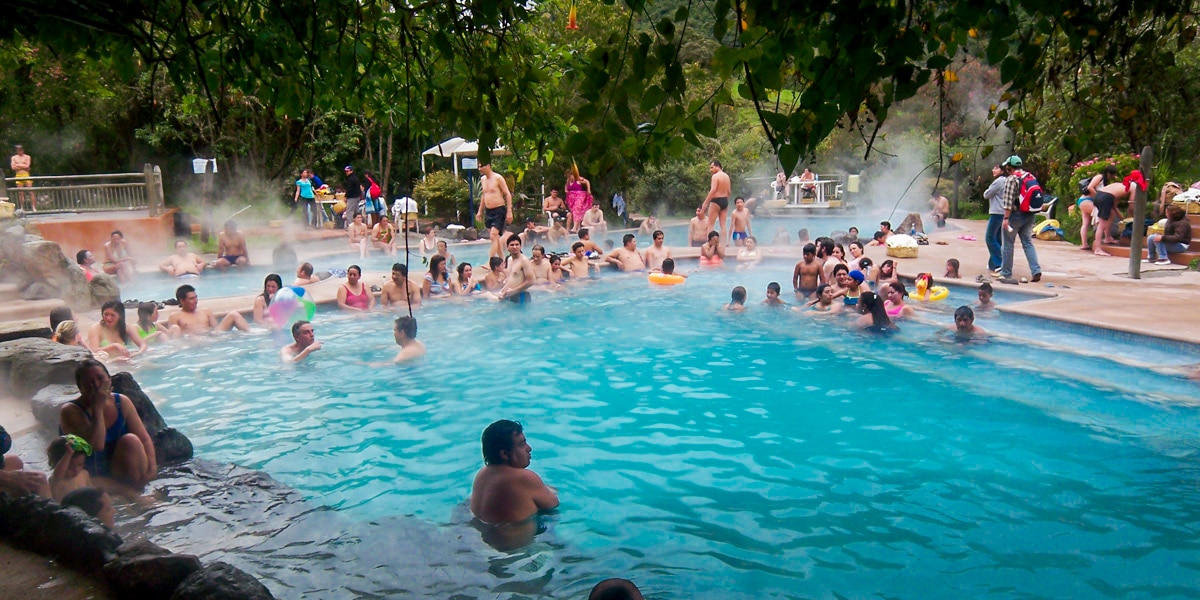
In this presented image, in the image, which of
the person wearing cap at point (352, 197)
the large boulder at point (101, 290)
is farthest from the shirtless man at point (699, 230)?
the large boulder at point (101, 290)

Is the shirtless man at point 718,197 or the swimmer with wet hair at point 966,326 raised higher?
the shirtless man at point 718,197

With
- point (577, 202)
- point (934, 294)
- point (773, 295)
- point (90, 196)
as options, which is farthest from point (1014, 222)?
point (90, 196)

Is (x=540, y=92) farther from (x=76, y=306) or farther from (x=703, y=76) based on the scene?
(x=76, y=306)

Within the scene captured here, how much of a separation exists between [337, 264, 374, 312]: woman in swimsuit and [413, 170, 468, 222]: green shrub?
1249 centimetres

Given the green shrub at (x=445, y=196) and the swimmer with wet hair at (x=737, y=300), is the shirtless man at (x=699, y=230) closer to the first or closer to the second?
the swimmer with wet hair at (x=737, y=300)

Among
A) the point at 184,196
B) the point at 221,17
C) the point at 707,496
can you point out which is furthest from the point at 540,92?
the point at 184,196

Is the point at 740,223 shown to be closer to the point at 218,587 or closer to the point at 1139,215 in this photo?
the point at 1139,215

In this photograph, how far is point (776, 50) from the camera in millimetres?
2543

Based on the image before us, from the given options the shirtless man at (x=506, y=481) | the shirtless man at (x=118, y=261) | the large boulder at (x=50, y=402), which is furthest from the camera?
the shirtless man at (x=118, y=261)

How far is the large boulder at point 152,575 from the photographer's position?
344 centimetres

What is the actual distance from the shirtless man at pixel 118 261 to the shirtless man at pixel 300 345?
7.07 meters

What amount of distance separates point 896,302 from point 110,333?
9311mm

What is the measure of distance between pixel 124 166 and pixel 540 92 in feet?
91.6

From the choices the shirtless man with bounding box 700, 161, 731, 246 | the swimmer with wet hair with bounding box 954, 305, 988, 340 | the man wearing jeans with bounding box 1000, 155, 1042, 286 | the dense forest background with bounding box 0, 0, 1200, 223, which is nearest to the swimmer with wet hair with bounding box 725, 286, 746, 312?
the swimmer with wet hair with bounding box 954, 305, 988, 340
